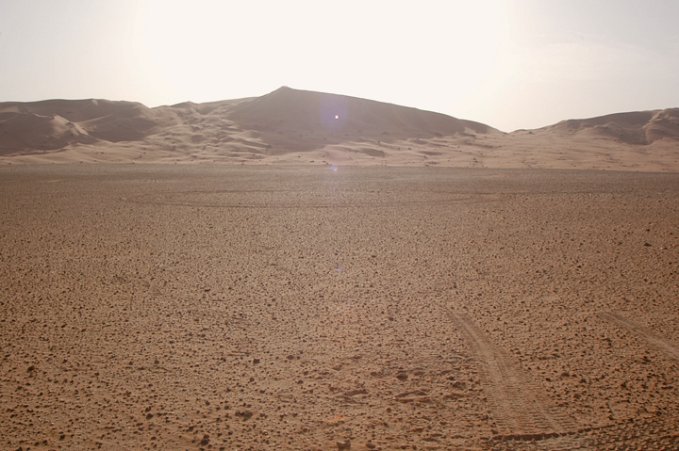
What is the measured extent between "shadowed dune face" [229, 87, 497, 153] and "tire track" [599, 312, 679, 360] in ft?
181

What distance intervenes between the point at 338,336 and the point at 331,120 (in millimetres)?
70418

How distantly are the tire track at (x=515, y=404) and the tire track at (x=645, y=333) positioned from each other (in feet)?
5.44

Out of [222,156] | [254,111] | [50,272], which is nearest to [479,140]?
[254,111]

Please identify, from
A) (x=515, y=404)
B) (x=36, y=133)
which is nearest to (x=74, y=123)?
(x=36, y=133)

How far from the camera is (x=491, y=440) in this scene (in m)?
4.12

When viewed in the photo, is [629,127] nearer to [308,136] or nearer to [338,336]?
[308,136]

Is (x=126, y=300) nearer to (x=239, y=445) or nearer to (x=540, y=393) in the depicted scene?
(x=239, y=445)

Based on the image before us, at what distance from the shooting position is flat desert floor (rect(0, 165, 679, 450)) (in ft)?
14.2

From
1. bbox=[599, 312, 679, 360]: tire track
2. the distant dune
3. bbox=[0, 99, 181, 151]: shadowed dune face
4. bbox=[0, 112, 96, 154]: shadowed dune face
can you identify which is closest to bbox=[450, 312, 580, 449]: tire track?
bbox=[599, 312, 679, 360]: tire track

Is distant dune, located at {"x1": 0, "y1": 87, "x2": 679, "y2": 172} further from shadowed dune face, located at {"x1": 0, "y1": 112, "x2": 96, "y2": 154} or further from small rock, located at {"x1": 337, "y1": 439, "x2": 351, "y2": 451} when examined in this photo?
small rock, located at {"x1": 337, "y1": 439, "x2": 351, "y2": 451}

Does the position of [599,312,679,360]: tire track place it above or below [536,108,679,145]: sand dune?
below

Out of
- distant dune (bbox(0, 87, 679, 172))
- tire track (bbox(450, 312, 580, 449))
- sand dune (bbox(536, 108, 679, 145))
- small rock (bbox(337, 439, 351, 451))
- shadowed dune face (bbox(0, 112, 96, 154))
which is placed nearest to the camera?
small rock (bbox(337, 439, 351, 451))

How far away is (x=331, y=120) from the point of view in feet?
246

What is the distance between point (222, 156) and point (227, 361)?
46830mm
